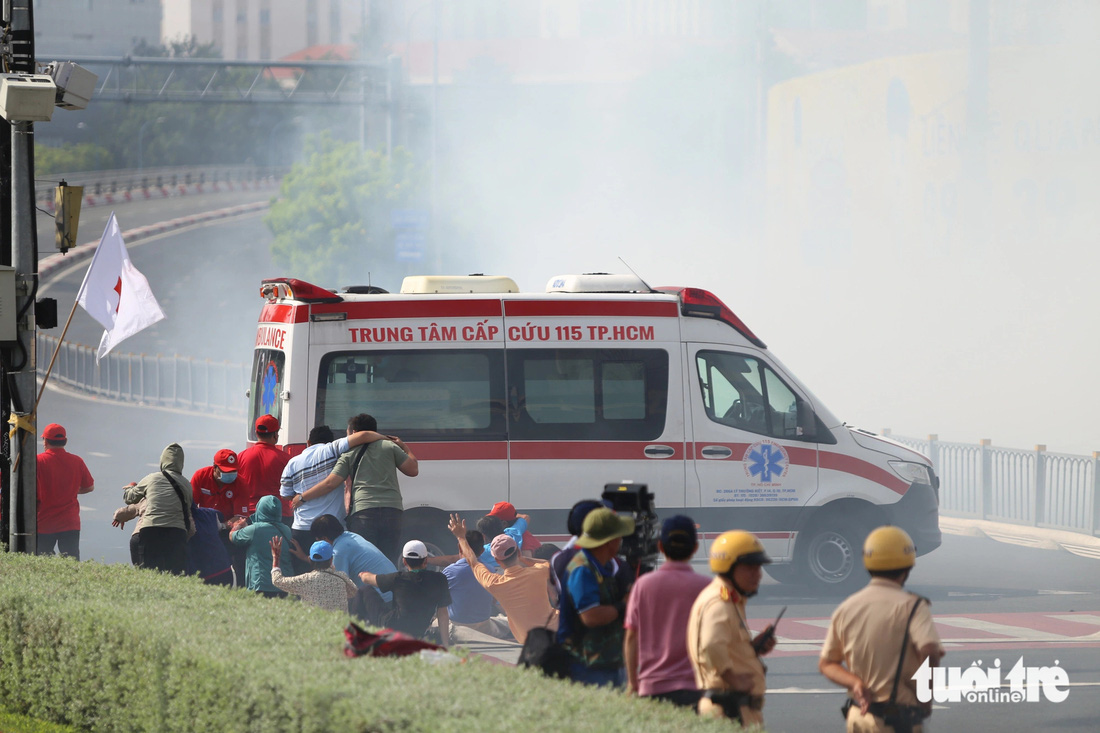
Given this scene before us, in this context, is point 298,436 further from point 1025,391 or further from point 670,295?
A: point 1025,391

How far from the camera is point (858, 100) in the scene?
39.9 meters

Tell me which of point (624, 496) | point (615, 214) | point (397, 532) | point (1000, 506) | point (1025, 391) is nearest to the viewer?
point (624, 496)

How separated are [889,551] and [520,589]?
453cm

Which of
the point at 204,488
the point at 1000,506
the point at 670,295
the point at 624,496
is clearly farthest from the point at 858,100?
the point at 624,496

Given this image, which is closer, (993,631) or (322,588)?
(322,588)

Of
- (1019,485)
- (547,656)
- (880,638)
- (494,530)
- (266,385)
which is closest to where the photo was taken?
(880,638)

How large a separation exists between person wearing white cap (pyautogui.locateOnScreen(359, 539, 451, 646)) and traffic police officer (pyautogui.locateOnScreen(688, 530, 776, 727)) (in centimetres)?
393

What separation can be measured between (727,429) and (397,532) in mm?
3038

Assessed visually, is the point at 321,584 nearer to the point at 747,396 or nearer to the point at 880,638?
the point at 747,396

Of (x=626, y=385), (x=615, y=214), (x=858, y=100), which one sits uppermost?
(x=858, y=100)

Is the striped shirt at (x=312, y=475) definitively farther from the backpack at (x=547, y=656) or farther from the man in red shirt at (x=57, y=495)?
the backpack at (x=547, y=656)

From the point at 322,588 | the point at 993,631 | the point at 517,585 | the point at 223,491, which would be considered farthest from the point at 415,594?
the point at 993,631

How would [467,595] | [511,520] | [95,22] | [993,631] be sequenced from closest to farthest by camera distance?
[467,595] < [511,520] < [993,631] < [95,22]

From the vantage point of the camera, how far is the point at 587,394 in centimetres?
1109
